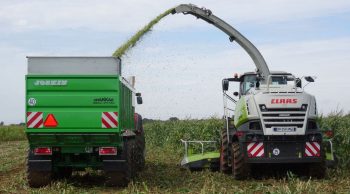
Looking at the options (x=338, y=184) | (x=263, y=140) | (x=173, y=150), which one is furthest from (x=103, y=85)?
(x=173, y=150)

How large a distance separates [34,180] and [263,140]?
5162 millimetres

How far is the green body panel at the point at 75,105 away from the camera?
38.1 feet

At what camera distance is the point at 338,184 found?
11.6 meters

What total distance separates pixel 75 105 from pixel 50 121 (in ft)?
2.03

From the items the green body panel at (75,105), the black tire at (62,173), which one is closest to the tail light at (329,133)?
the green body panel at (75,105)

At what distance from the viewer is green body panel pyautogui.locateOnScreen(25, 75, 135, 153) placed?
1162 centimetres

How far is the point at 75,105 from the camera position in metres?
11.7

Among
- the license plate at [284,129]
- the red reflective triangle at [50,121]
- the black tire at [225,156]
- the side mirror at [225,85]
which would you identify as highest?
the side mirror at [225,85]

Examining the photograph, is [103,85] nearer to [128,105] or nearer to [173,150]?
[128,105]

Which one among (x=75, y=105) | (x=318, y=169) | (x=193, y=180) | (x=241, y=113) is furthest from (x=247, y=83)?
(x=75, y=105)

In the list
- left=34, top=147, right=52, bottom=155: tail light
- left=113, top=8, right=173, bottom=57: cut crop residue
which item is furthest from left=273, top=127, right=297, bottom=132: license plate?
left=34, top=147, right=52, bottom=155: tail light

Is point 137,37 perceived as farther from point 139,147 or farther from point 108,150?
point 108,150

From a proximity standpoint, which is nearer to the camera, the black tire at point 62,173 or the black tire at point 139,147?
the black tire at point 62,173

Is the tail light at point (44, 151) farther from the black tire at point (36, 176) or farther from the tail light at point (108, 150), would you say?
the tail light at point (108, 150)
